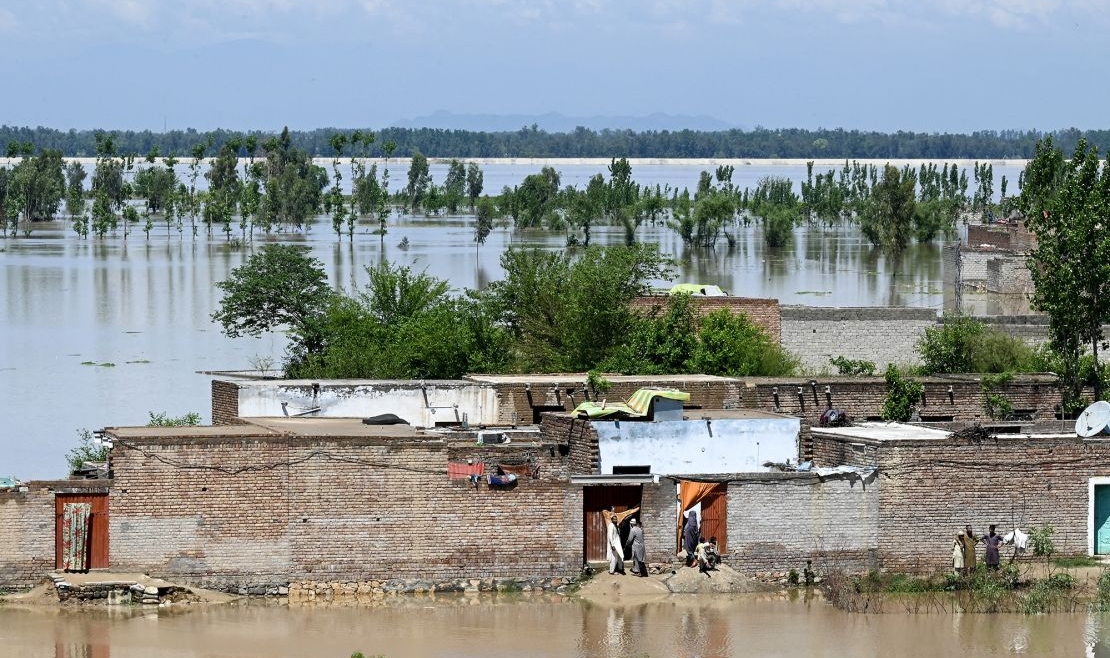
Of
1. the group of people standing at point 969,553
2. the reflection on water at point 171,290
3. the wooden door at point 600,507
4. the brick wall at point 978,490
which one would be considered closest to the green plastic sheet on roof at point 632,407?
the wooden door at point 600,507

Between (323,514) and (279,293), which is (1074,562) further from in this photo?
(279,293)

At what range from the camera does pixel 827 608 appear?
17.0 meters

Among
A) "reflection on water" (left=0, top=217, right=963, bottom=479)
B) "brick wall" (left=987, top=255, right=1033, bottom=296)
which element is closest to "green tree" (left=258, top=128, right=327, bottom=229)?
"reflection on water" (left=0, top=217, right=963, bottom=479)

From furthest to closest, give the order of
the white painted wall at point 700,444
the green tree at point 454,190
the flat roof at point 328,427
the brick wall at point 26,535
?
the green tree at point 454,190 < the white painted wall at point 700,444 < the flat roof at point 328,427 < the brick wall at point 26,535

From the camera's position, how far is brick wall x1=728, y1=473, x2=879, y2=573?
1753 cm

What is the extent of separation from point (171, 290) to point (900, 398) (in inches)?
2027

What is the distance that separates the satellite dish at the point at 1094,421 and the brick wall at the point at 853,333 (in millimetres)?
14465

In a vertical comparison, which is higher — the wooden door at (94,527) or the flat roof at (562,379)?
the flat roof at (562,379)

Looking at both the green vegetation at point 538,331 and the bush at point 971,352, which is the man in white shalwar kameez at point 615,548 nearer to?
the green vegetation at point 538,331

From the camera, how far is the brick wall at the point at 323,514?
16.5 meters

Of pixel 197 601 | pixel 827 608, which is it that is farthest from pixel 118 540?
pixel 827 608

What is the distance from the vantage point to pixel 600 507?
57.0 ft

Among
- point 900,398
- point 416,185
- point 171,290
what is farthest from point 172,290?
point 416,185

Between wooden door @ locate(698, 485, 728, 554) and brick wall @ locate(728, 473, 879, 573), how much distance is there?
53 mm
